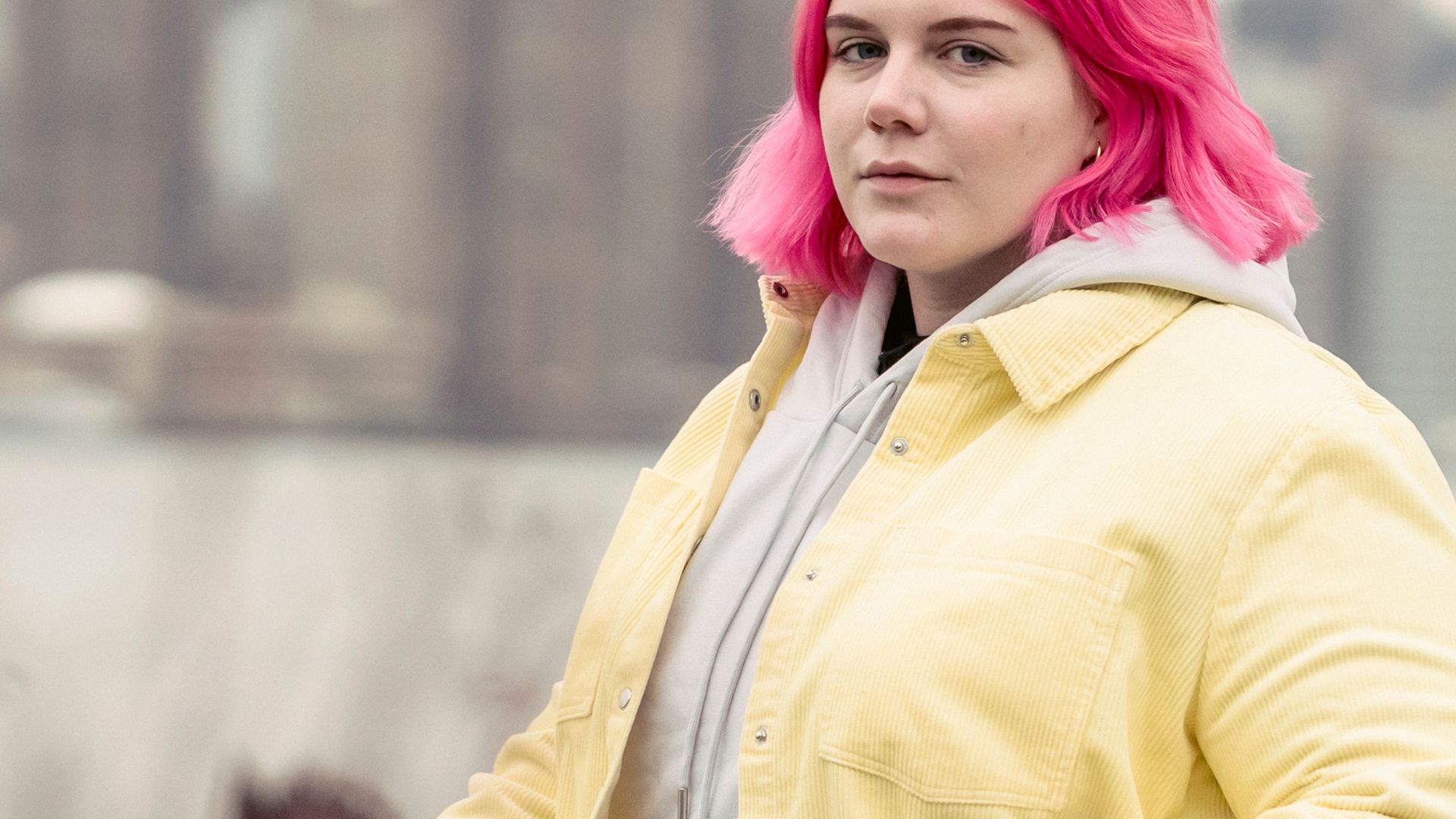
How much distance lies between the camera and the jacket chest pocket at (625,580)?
1.42 meters

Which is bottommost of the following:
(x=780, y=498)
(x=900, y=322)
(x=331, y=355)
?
(x=331, y=355)

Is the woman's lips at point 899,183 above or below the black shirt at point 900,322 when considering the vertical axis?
above

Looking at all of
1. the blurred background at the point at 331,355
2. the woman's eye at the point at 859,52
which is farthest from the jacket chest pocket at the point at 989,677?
the blurred background at the point at 331,355

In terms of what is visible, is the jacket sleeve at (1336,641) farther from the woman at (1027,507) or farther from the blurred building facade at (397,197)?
the blurred building facade at (397,197)

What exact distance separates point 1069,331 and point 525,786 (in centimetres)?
76

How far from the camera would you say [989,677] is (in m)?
1.08

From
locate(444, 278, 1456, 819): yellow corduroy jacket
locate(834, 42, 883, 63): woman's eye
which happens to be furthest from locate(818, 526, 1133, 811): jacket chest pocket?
locate(834, 42, 883, 63): woman's eye

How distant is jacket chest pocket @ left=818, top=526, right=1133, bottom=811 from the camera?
1.06 meters

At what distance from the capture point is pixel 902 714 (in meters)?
1.08

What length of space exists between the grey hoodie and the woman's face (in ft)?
0.21

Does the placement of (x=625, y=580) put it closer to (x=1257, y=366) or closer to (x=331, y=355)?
(x=1257, y=366)

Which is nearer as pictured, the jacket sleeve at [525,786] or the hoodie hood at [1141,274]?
the hoodie hood at [1141,274]

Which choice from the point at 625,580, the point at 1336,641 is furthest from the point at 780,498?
the point at 1336,641

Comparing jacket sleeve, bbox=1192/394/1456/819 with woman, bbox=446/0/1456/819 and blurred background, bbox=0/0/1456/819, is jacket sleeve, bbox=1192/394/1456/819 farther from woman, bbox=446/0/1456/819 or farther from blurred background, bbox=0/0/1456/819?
blurred background, bbox=0/0/1456/819
